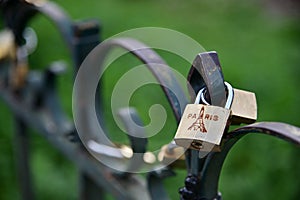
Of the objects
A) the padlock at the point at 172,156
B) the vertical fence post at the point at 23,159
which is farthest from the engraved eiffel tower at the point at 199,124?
the vertical fence post at the point at 23,159

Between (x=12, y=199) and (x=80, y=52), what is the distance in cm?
92

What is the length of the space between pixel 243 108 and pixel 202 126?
0.21ft

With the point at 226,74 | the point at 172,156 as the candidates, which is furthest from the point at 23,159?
the point at 226,74

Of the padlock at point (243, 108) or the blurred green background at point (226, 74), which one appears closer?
the padlock at point (243, 108)

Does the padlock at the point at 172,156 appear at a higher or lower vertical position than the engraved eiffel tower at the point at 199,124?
lower

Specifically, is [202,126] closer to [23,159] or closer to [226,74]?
[23,159]

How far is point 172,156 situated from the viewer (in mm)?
1103

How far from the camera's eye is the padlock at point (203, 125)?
0.85m

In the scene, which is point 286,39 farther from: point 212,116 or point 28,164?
point 212,116

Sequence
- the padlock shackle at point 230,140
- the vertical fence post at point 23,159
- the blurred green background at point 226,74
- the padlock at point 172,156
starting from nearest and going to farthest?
the padlock shackle at point 230,140 < the padlock at point 172,156 < the vertical fence post at point 23,159 < the blurred green background at point 226,74

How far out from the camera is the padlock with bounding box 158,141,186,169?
3.54ft

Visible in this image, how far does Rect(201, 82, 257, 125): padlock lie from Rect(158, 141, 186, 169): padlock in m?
0.20

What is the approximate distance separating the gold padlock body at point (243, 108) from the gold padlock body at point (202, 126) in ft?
0.09

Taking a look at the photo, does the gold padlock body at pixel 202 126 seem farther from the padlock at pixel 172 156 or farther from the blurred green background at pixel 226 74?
the blurred green background at pixel 226 74
